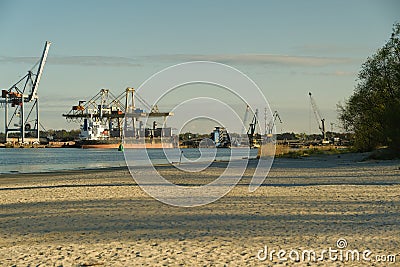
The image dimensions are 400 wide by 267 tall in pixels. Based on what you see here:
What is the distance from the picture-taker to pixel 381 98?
40.8 metres

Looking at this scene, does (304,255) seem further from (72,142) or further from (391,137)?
(72,142)

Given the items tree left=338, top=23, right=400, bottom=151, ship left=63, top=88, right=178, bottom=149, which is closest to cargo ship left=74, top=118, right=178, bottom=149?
ship left=63, top=88, right=178, bottom=149

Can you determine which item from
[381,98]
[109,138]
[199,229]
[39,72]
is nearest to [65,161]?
[381,98]

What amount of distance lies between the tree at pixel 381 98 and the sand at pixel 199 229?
20738mm

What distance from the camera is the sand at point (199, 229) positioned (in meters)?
8.43

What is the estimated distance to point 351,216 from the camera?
12.0 meters

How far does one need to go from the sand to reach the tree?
68.0 feet

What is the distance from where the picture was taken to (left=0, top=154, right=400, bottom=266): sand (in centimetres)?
843

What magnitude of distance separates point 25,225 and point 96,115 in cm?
13232

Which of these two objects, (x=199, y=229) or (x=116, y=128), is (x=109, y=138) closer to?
(x=116, y=128)

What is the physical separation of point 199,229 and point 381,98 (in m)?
32.9

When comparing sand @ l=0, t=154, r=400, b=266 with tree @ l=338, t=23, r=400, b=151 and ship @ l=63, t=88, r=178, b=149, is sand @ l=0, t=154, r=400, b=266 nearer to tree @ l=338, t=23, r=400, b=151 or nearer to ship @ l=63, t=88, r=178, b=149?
tree @ l=338, t=23, r=400, b=151

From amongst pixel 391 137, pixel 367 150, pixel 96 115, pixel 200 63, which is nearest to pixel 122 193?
pixel 200 63

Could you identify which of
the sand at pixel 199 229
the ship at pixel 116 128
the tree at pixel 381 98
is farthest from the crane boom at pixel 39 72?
the sand at pixel 199 229
